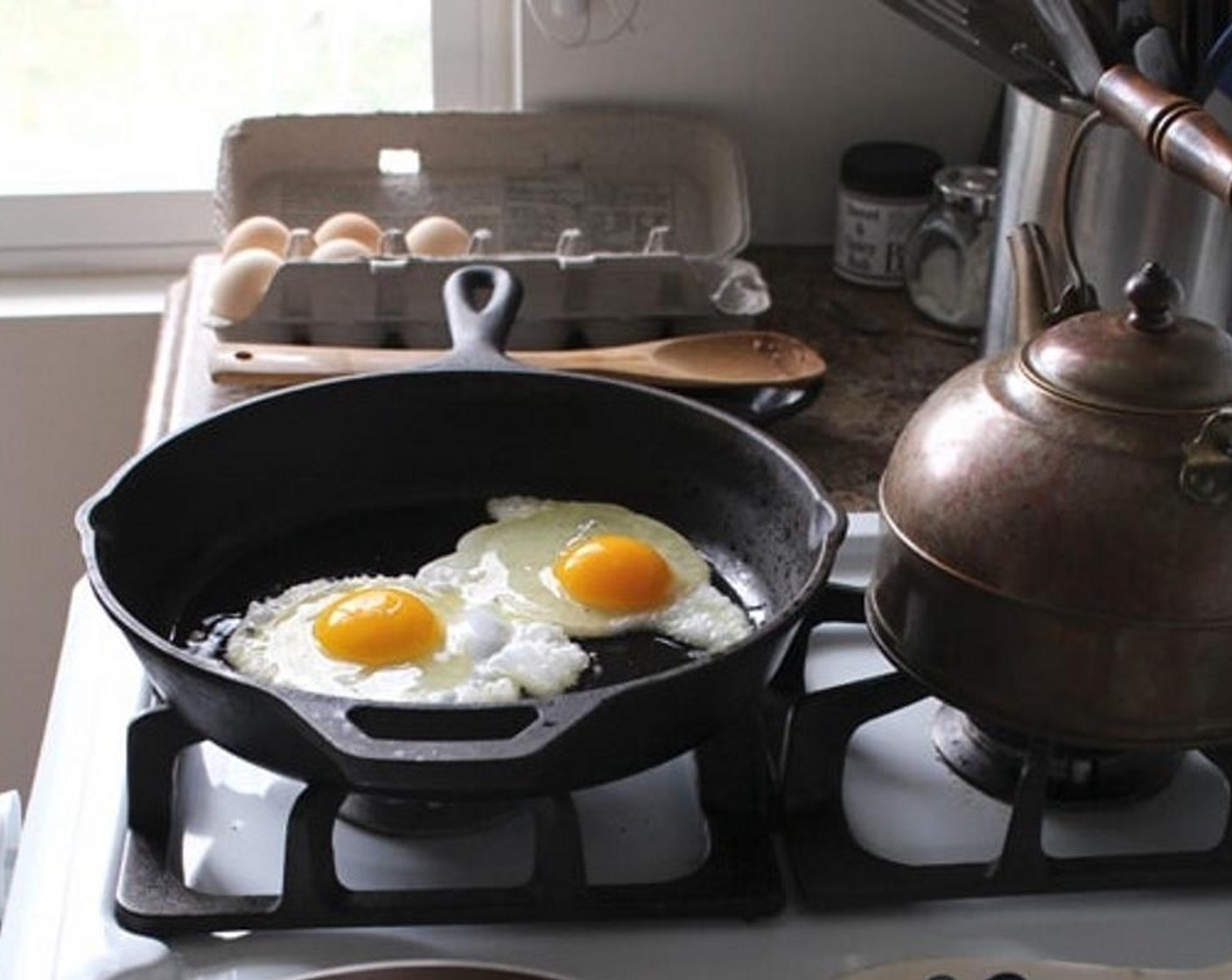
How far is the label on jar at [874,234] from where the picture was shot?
4.57 feet

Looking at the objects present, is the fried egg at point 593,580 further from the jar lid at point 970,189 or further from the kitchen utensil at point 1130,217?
the jar lid at point 970,189

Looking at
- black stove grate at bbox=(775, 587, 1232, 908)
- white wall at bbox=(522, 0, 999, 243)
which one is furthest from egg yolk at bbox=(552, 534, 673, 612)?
white wall at bbox=(522, 0, 999, 243)

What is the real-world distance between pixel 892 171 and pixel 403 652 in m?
0.68

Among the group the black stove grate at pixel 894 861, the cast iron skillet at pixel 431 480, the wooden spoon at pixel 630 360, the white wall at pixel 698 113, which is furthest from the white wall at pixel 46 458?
the black stove grate at pixel 894 861

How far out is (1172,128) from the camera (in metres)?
0.81

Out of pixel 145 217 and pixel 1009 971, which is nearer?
pixel 1009 971

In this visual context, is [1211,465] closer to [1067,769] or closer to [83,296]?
[1067,769]

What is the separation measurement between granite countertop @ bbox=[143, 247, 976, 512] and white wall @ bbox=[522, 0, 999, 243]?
77 millimetres

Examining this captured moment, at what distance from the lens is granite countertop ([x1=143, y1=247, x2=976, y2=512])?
1191mm

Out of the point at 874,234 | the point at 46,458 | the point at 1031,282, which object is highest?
the point at 1031,282

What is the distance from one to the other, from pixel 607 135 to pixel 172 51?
0.42 meters

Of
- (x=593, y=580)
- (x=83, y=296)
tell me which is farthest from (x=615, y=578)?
(x=83, y=296)

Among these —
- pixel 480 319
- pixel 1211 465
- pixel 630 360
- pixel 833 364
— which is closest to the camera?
pixel 1211 465

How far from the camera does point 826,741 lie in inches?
32.7
